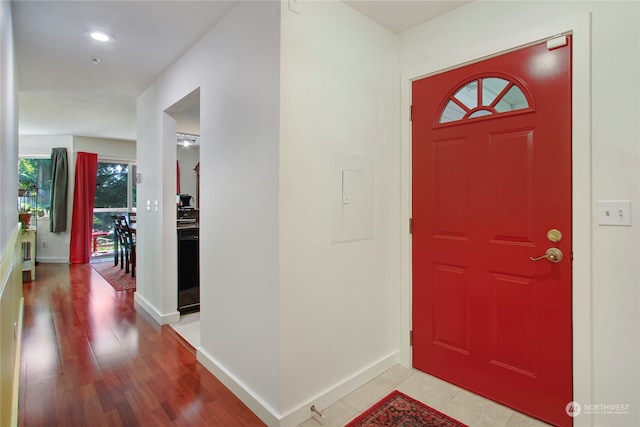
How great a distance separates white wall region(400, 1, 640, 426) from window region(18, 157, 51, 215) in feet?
27.6

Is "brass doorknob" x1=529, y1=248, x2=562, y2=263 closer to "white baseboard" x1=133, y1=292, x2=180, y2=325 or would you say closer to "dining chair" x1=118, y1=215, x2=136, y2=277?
"white baseboard" x1=133, y1=292, x2=180, y2=325

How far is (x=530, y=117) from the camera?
1824 mm

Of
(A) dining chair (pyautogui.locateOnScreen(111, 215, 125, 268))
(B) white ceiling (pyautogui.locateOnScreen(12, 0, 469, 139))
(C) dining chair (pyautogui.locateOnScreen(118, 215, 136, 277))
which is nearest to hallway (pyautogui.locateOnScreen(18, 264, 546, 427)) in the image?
(C) dining chair (pyautogui.locateOnScreen(118, 215, 136, 277))

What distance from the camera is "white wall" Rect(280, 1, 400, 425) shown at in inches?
69.9

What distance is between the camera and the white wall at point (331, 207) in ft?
5.82

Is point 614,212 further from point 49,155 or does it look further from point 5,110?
point 49,155

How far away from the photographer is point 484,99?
2.02 meters

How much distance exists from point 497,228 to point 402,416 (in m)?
1.25

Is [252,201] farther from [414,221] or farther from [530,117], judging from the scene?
[530,117]

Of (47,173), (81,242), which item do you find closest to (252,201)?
(81,242)

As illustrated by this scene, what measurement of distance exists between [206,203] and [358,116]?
4.22 feet

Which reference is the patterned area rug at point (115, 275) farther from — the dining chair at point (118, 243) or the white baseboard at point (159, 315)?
the white baseboard at point (159, 315)

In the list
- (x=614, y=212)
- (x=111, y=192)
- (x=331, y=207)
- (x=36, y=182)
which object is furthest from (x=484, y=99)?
(x=36, y=182)

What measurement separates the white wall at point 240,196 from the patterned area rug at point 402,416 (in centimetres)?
55
